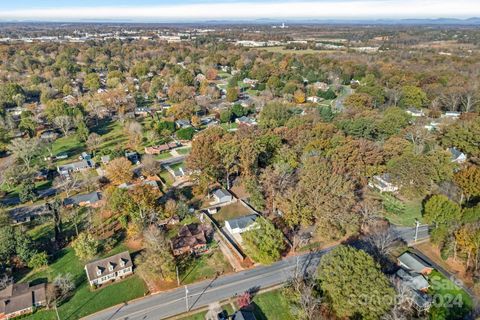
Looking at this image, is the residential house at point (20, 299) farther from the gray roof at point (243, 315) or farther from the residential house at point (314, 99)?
the residential house at point (314, 99)

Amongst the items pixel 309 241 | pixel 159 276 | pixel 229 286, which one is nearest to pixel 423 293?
pixel 309 241

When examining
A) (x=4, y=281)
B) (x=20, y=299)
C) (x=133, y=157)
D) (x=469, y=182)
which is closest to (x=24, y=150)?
(x=133, y=157)

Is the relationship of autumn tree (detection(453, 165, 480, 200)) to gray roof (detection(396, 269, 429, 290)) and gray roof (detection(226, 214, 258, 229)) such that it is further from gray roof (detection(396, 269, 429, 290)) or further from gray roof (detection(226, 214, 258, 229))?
gray roof (detection(226, 214, 258, 229))

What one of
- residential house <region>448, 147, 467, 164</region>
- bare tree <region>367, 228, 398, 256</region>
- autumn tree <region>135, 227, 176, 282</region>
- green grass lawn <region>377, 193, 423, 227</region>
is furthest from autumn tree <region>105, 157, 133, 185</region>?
residential house <region>448, 147, 467, 164</region>

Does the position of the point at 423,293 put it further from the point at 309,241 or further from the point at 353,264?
the point at 309,241

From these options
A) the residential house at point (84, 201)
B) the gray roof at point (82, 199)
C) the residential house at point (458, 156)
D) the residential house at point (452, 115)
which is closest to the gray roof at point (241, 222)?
the residential house at point (84, 201)
